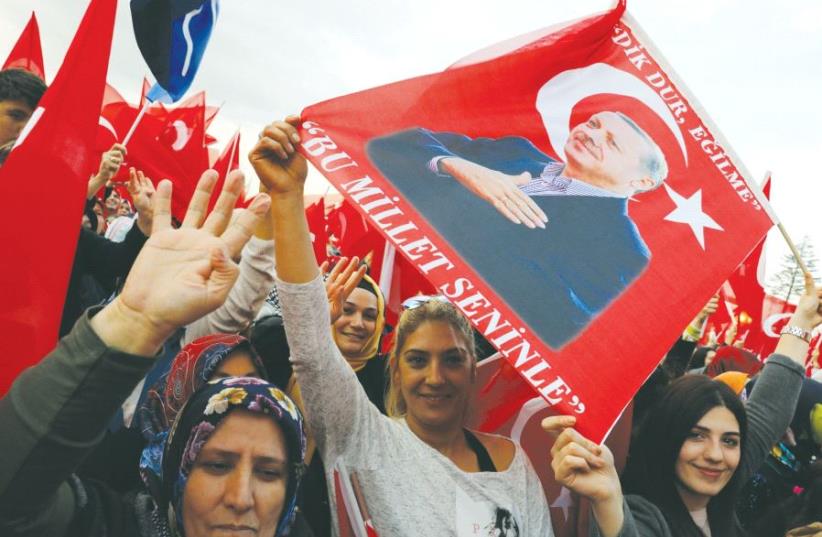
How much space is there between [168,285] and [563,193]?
127 centimetres

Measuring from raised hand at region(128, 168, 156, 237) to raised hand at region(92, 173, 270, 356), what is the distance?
176 cm

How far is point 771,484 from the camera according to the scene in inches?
119

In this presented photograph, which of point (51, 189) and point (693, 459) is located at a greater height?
point (51, 189)

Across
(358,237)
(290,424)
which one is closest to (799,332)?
(290,424)

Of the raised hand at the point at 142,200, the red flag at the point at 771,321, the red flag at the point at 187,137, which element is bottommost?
the red flag at the point at 771,321

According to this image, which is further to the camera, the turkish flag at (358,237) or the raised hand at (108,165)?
the turkish flag at (358,237)


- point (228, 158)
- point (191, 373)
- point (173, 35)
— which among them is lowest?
point (191, 373)

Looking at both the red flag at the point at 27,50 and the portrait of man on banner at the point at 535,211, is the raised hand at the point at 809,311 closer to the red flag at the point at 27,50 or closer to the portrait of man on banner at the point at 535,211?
the portrait of man on banner at the point at 535,211

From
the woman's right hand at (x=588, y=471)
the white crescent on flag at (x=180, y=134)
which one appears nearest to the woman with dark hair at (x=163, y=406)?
the woman's right hand at (x=588, y=471)

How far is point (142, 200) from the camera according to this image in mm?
3168

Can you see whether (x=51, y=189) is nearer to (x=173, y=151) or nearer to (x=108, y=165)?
(x=108, y=165)

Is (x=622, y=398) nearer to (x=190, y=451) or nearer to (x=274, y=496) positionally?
(x=274, y=496)

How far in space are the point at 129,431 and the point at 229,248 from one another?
0.98 m

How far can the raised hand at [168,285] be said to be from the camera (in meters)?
1.20
